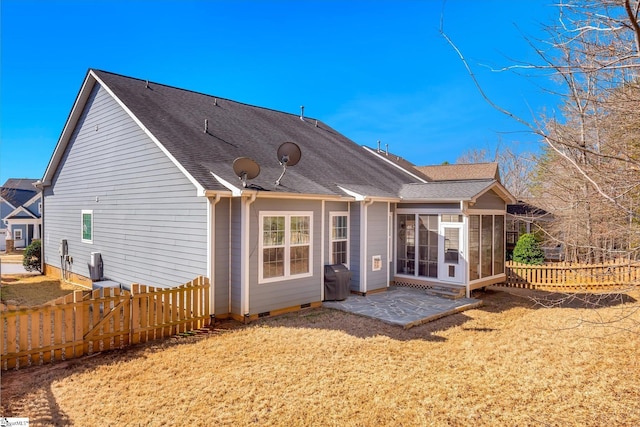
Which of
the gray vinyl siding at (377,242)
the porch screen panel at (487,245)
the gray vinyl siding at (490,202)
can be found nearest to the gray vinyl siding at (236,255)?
the gray vinyl siding at (377,242)

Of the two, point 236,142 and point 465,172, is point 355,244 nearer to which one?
point 236,142

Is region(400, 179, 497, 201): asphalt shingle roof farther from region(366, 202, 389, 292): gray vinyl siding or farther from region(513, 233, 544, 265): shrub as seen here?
region(513, 233, 544, 265): shrub

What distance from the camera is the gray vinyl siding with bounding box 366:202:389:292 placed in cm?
1170

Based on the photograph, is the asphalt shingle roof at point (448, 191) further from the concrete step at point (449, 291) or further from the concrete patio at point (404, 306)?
the concrete patio at point (404, 306)

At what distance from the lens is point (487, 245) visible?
12.9 meters

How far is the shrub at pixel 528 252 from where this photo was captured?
17.3 meters

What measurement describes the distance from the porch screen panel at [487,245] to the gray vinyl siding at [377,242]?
333 cm

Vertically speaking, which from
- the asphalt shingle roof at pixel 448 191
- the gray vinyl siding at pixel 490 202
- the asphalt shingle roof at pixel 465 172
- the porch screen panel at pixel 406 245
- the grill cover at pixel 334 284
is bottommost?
the grill cover at pixel 334 284

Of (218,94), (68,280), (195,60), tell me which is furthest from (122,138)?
(195,60)

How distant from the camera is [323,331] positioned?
316 inches

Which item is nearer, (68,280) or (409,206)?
(409,206)

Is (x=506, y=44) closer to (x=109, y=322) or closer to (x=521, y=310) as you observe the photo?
(x=109, y=322)

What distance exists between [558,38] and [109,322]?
780 centimetres

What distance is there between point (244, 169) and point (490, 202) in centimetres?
865
